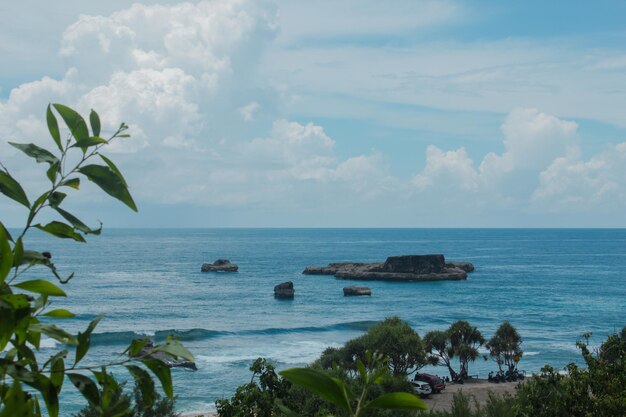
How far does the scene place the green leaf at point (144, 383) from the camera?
1.83 meters

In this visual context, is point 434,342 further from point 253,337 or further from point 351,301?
point 351,301

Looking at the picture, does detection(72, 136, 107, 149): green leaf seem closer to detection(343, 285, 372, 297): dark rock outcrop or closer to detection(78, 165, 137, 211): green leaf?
detection(78, 165, 137, 211): green leaf

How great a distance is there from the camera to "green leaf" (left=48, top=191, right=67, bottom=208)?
6.28 ft

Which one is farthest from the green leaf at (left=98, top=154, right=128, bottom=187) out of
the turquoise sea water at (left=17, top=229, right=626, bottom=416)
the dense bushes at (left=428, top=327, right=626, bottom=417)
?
the turquoise sea water at (left=17, top=229, right=626, bottom=416)

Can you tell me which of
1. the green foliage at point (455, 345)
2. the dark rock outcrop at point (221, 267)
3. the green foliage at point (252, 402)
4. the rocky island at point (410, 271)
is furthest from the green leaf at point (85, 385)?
the dark rock outcrop at point (221, 267)

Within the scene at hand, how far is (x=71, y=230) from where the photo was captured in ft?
6.56

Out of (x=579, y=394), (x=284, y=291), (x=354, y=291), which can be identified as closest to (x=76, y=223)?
(x=579, y=394)

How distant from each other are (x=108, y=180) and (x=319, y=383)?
865 millimetres

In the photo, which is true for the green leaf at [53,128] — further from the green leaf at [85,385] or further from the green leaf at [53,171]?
the green leaf at [85,385]

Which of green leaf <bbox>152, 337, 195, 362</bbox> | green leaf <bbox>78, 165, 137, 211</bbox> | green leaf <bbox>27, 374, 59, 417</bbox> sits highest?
green leaf <bbox>78, 165, 137, 211</bbox>

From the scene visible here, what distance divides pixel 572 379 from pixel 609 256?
618 ft

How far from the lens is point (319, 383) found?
1.49 metres

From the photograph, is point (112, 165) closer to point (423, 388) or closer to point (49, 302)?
point (49, 302)

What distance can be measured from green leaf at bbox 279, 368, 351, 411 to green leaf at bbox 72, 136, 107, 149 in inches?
33.7
